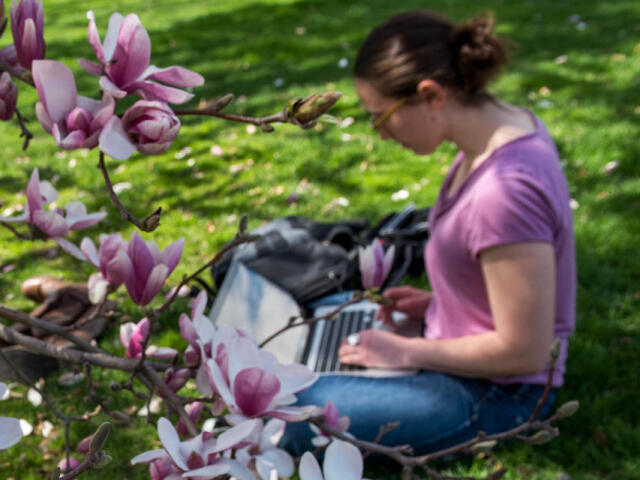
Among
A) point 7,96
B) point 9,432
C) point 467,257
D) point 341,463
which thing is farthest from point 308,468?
point 467,257

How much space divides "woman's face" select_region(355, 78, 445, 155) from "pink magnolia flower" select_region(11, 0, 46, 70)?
4.71ft

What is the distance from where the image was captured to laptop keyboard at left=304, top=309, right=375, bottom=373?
236cm

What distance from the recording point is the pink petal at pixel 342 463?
75 cm

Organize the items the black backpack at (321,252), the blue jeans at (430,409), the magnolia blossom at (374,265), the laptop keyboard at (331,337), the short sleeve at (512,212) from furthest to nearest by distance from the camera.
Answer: the black backpack at (321,252), the laptop keyboard at (331,337), the blue jeans at (430,409), the short sleeve at (512,212), the magnolia blossom at (374,265)

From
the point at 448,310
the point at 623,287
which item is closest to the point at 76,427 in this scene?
the point at 448,310

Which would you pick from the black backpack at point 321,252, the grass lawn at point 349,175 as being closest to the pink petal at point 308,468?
the grass lawn at point 349,175

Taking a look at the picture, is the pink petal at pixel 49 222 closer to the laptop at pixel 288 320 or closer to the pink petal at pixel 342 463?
the pink petal at pixel 342 463

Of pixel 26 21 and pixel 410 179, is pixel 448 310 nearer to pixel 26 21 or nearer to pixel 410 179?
pixel 26 21

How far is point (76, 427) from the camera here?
7.55 ft

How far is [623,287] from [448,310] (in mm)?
1154

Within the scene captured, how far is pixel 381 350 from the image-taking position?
2.14 meters

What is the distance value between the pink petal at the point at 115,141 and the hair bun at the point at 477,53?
58.2 inches

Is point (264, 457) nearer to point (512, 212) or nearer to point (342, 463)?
point (342, 463)

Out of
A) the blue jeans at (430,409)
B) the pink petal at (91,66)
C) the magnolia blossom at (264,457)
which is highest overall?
the pink petal at (91,66)
